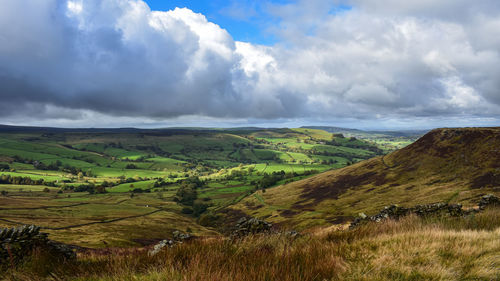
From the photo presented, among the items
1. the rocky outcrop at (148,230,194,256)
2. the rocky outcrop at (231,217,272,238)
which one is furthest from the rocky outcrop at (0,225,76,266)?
the rocky outcrop at (231,217,272,238)

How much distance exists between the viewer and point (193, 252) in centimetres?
542

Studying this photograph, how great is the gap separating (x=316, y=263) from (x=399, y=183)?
126650mm

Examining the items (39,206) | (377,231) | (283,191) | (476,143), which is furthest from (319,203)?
(39,206)

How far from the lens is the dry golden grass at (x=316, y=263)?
3.93 metres

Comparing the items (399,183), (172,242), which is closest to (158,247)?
(172,242)

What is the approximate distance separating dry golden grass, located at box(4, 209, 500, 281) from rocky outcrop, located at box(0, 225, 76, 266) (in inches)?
27.9

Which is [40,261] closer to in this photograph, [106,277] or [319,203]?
[106,277]

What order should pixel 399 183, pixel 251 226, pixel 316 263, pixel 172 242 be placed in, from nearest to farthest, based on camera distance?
1. pixel 316 263
2. pixel 172 242
3. pixel 251 226
4. pixel 399 183

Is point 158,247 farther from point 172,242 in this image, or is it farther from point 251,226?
point 251,226

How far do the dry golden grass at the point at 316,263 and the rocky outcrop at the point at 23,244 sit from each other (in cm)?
71

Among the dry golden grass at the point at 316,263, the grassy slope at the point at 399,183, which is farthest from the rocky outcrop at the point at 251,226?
the grassy slope at the point at 399,183

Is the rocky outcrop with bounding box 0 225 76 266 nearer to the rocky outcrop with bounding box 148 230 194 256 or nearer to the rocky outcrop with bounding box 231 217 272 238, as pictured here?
the rocky outcrop with bounding box 148 230 194 256

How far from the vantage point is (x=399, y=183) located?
110m

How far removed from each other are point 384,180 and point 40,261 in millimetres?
135854
